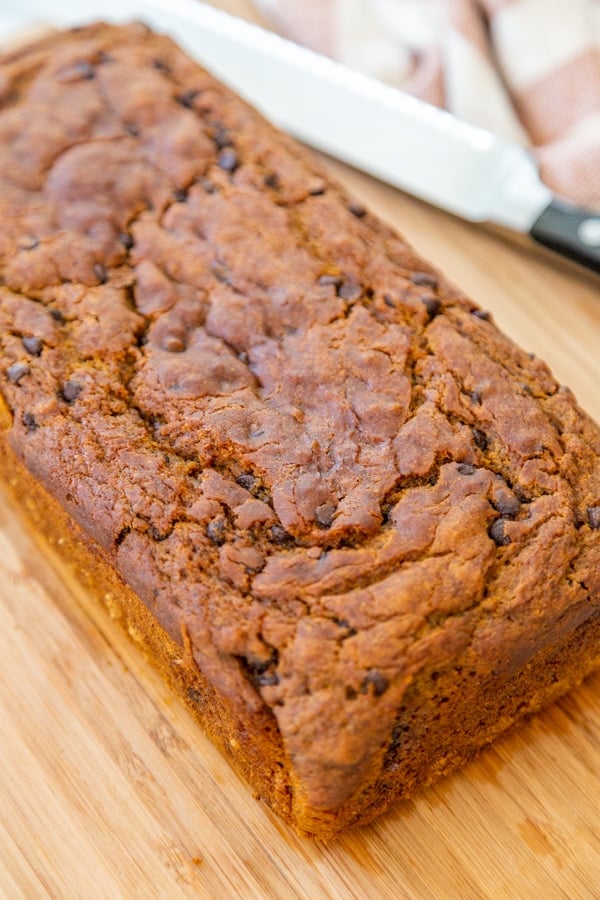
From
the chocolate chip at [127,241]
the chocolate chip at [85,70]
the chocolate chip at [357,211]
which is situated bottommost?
the chocolate chip at [127,241]

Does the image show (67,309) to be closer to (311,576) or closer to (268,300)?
(268,300)

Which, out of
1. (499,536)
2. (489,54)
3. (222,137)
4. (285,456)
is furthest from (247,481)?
(489,54)

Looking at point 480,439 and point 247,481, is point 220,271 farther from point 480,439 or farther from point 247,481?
point 480,439

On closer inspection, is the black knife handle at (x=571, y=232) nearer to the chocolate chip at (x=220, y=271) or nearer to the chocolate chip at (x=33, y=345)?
the chocolate chip at (x=220, y=271)

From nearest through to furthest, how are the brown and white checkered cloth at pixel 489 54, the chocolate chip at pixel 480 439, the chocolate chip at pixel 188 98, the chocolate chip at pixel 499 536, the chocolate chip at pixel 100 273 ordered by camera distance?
1. the chocolate chip at pixel 499 536
2. the chocolate chip at pixel 480 439
3. the chocolate chip at pixel 100 273
4. the chocolate chip at pixel 188 98
5. the brown and white checkered cloth at pixel 489 54

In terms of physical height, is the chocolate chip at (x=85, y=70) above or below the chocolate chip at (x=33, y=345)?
above

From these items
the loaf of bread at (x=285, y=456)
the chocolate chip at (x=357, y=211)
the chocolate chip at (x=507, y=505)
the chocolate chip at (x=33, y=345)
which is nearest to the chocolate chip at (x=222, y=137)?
the loaf of bread at (x=285, y=456)
